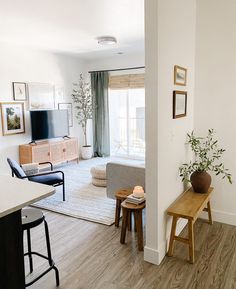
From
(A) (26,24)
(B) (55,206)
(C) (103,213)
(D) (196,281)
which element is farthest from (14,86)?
(D) (196,281)

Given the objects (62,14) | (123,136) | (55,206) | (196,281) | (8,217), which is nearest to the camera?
(8,217)

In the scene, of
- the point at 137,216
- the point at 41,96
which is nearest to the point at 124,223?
the point at 137,216

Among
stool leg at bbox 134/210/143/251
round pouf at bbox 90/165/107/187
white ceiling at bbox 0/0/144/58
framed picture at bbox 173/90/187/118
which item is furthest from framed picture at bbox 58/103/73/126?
stool leg at bbox 134/210/143/251

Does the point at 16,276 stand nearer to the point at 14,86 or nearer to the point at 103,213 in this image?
the point at 103,213

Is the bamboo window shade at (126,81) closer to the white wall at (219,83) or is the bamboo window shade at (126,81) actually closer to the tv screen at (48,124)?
the tv screen at (48,124)

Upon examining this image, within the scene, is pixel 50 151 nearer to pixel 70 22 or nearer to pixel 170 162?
pixel 70 22

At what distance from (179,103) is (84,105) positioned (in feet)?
14.6

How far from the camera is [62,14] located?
354 centimetres

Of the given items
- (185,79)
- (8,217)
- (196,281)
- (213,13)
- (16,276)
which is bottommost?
(196,281)

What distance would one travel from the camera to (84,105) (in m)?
6.86

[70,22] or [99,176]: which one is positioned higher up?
[70,22]

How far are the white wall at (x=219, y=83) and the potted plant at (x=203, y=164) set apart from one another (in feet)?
0.26

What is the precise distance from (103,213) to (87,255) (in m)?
0.97

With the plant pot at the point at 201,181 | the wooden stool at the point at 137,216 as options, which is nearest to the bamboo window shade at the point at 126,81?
the plant pot at the point at 201,181
